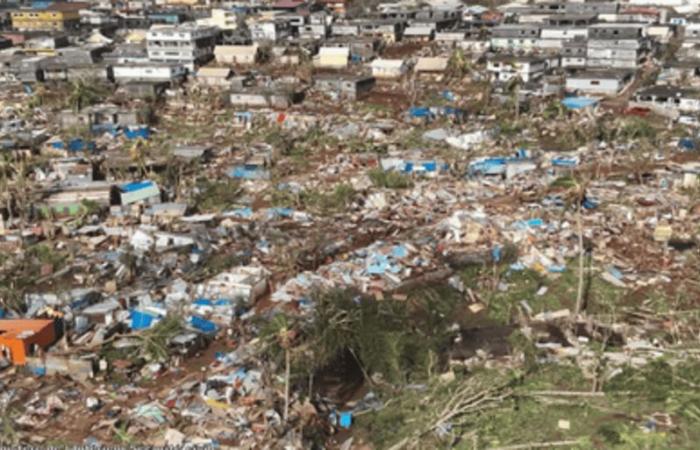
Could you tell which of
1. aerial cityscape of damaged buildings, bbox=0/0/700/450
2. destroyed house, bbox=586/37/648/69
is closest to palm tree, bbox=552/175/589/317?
aerial cityscape of damaged buildings, bbox=0/0/700/450

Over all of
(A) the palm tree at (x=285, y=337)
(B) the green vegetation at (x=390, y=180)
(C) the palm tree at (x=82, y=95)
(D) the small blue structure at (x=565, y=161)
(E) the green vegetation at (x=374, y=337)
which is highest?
(C) the palm tree at (x=82, y=95)

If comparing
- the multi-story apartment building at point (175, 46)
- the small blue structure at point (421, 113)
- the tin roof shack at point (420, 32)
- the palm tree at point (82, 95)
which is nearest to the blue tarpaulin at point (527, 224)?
the small blue structure at point (421, 113)

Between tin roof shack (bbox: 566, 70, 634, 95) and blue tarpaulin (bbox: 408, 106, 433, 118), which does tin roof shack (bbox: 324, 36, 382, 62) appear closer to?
blue tarpaulin (bbox: 408, 106, 433, 118)

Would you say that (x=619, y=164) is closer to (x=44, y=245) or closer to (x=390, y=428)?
(x=390, y=428)

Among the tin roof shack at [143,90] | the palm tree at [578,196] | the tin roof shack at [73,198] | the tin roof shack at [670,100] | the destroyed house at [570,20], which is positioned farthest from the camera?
the destroyed house at [570,20]

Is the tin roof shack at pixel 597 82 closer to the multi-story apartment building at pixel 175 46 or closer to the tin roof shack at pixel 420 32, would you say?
the tin roof shack at pixel 420 32

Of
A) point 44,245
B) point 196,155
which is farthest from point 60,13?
point 44,245
